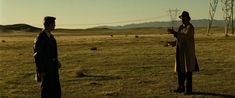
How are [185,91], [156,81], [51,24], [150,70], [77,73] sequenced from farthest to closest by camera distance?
[150,70] < [77,73] < [156,81] < [185,91] < [51,24]

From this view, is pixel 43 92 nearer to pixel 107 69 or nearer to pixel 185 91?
pixel 185 91

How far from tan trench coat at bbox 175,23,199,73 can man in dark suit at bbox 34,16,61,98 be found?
186 inches

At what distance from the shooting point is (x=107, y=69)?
2223 centimetres

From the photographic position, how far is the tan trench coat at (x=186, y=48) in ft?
47.0

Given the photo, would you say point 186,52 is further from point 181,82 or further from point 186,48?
point 181,82

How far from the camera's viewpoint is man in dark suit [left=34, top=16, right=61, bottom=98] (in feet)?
34.2

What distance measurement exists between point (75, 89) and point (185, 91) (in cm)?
357

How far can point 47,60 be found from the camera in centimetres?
1052

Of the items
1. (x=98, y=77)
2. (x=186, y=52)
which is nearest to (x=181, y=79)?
(x=186, y=52)

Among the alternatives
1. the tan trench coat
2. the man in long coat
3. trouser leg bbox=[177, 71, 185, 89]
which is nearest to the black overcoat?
the man in long coat

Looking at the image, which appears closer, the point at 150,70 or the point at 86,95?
the point at 86,95

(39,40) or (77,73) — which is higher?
(39,40)

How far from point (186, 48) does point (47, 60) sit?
201 inches

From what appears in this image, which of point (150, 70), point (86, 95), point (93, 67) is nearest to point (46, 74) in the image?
point (86, 95)
